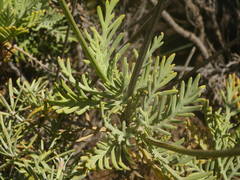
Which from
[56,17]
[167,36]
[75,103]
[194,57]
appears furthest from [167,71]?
[167,36]

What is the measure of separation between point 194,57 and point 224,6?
1.24 feet

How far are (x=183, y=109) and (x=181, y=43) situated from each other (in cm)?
185

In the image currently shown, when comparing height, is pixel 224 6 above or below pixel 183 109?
above

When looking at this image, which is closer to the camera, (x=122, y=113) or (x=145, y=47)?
(x=145, y=47)

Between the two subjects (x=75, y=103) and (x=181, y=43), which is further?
(x=181, y=43)

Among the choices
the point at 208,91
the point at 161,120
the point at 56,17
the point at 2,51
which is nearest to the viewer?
the point at 161,120

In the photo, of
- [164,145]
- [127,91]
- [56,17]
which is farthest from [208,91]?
[164,145]

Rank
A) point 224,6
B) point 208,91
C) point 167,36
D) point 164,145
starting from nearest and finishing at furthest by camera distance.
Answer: point 164,145 < point 208,91 < point 224,6 < point 167,36

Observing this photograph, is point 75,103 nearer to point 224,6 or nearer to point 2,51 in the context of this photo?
point 2,51

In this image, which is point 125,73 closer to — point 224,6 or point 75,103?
point 75,103

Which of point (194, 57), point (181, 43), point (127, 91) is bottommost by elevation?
point (127, 91)

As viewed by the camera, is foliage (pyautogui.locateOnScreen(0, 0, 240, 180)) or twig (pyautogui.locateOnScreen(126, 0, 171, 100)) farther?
foliage (pyautogui.locateOnScreen(0, 0, 240, 180))

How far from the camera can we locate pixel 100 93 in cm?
64

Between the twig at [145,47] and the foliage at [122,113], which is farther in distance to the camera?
the foliage at [122,113]
